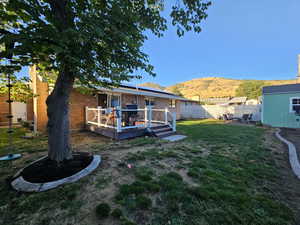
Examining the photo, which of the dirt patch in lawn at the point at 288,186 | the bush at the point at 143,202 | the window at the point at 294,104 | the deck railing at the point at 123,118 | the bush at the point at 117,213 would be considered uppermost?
the window at the point at 294,104

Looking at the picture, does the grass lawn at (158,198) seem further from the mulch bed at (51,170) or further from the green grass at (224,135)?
the green grass at (224,135)

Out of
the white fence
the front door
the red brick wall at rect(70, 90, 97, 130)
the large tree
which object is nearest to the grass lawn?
the large tree

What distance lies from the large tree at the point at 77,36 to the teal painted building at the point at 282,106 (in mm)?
12801

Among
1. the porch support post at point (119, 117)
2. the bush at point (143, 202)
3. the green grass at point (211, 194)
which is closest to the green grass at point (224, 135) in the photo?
the green grass at point (211, 194)

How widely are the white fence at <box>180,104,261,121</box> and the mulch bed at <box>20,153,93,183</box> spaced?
676 inches

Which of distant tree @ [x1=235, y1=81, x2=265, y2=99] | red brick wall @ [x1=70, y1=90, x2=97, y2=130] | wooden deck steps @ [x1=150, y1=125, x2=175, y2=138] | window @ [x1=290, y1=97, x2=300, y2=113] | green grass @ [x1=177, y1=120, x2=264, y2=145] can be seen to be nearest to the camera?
green grass @ [x1=177, y1=120, x2=264, y2=145]

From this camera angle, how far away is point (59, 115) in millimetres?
2941

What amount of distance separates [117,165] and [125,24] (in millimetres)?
3100

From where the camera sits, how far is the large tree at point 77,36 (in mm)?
1922

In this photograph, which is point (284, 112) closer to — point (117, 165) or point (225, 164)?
point (225, 164)

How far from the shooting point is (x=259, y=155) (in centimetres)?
414

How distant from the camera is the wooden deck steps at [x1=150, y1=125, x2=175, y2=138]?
21.6 feet

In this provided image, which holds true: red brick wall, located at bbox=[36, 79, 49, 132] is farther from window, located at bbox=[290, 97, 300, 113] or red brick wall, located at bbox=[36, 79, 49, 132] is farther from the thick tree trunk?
window, located at bbox=[290, 97, 300, 113]

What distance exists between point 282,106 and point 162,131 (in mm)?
11742
